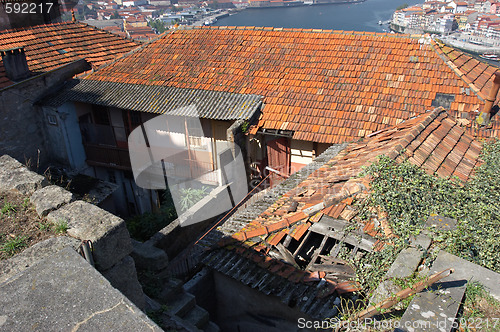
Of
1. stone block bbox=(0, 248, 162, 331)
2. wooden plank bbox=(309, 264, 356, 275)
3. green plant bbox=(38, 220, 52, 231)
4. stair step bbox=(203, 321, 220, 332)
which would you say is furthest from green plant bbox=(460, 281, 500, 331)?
stair step bbox=(203, 321, 220, 332)

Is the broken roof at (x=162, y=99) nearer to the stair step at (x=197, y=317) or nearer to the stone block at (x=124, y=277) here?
the stair step at (x=197, y=317)

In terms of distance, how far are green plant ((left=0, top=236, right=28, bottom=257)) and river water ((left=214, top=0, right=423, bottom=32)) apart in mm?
114014

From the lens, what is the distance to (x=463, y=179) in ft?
25.0

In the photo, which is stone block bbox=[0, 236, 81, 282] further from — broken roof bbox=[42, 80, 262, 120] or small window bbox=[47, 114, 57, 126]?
small window bbox=[47, 114, 57, 126]

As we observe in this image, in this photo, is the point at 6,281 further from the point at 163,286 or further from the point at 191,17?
the point at 191,17

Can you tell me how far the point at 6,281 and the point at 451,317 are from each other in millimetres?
4042

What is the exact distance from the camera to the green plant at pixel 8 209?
391 centimetres

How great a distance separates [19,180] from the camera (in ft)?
14.2

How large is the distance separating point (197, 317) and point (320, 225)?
2.90 meters

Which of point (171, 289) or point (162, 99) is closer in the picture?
point (171, 289)

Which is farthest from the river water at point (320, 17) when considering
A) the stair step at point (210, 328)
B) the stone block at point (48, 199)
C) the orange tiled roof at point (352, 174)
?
the stone block at point (48, 199)

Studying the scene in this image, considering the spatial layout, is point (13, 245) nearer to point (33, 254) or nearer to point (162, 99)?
point (33, 254)

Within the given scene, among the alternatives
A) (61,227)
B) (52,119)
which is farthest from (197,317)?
(52,119)

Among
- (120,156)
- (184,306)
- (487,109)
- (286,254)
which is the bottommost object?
(120,156)
